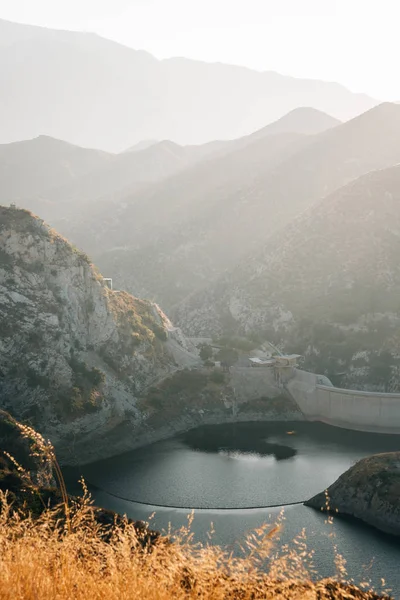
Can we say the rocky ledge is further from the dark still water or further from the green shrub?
the green shrub

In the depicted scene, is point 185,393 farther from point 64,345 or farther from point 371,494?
point 371,494

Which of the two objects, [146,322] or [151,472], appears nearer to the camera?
[151,472]

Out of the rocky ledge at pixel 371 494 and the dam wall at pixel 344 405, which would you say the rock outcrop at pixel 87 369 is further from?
the rocky ledge at pixel 371 494

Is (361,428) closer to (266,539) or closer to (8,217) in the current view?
(8,217)

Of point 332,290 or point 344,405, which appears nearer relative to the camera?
point 344,405

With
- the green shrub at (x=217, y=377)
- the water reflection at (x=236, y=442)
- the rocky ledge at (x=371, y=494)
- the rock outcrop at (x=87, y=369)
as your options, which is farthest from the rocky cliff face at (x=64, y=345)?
the rocky ledge at (x=371, y=494)

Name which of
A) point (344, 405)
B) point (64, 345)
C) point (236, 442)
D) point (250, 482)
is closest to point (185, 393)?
point (236, 442)

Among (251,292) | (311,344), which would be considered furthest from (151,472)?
(251,292)
